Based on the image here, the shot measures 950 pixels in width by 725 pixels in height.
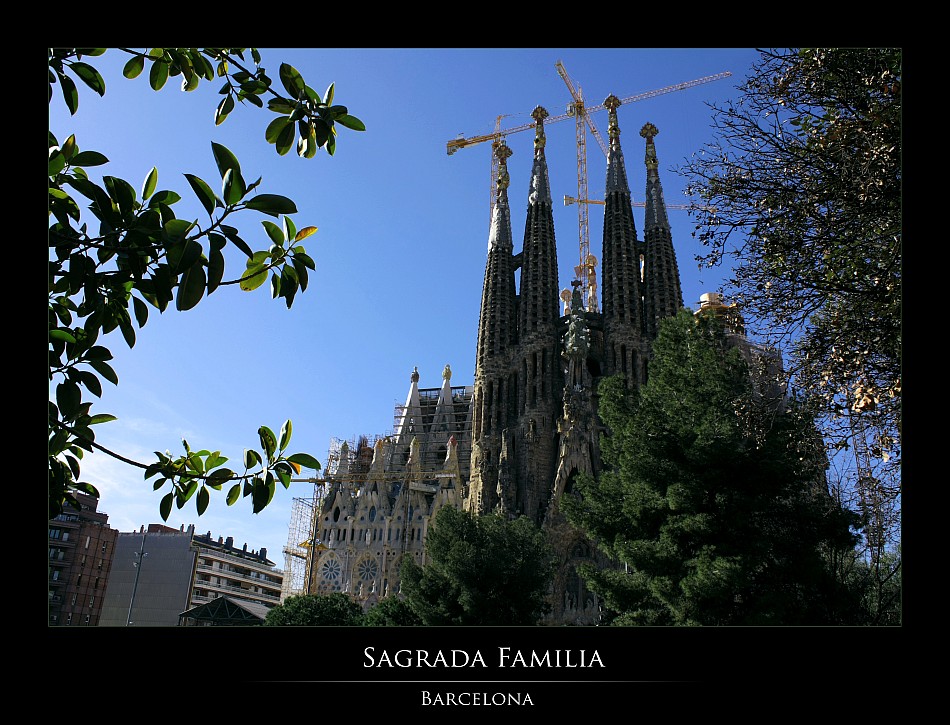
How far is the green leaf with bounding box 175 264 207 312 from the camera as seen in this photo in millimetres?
4046

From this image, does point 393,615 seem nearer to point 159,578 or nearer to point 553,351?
point 553,351

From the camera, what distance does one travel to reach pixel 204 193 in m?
4.01

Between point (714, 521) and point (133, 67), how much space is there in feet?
39.9

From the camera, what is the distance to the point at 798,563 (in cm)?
1393

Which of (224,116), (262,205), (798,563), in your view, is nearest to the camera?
(262,205)

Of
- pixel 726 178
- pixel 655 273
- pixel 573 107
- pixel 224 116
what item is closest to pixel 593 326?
pixel 655 273

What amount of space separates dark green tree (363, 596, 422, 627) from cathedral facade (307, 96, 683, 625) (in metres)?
9.36

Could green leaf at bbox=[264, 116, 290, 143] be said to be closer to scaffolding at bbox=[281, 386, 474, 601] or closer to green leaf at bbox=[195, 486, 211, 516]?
green leaf at bbox=[195, 486, 211, 516]

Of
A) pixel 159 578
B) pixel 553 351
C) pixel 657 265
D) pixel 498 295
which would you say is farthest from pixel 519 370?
pixel 159 578

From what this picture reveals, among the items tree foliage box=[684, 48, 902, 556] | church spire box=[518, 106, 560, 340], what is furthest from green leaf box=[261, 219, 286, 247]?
church spire box=[518, 106, 560, 340]

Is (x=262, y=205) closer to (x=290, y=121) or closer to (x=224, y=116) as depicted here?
(x=290, y=121)

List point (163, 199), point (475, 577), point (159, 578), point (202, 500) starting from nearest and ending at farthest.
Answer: point (163, 199) → point (202, 500) → point (475, 577) → point (159, 578)
